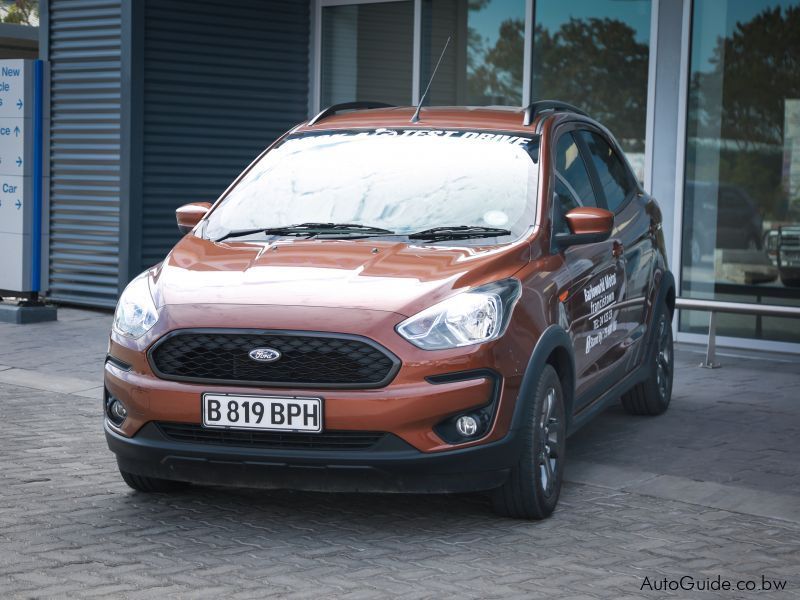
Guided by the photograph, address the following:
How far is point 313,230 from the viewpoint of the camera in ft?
19.9

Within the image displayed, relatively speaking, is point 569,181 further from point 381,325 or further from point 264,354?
point 264,354

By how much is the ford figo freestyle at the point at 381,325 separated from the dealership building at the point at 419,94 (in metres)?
4.92

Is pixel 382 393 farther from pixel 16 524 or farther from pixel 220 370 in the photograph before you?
pixel 16 524

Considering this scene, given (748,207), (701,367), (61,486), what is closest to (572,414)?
(61,486)

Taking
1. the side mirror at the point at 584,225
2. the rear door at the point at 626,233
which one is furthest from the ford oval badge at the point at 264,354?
the rear door at the point at 626,233

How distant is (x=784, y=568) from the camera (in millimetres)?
5004

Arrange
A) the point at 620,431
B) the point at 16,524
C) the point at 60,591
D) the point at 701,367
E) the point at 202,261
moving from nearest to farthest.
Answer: the point at 60,591 → the point at 16,524 → the point at 202,261 → the point at 620,431 → the point at 701,367

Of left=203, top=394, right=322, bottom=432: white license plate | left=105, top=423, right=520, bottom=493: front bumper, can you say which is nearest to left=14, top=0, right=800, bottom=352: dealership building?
left=105, top=423, right=520, bottom=493: front bumper

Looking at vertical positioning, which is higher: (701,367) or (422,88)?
(422,88)

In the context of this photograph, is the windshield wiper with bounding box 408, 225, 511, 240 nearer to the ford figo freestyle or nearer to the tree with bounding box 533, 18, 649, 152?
the ford figo freestyle

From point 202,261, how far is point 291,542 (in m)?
1.33

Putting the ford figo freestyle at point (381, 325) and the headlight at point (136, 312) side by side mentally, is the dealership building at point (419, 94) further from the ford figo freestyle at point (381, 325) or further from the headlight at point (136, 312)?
the headlight at point (136, 312)

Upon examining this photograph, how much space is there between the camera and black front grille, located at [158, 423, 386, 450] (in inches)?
201

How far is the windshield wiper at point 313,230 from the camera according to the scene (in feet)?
19.7
